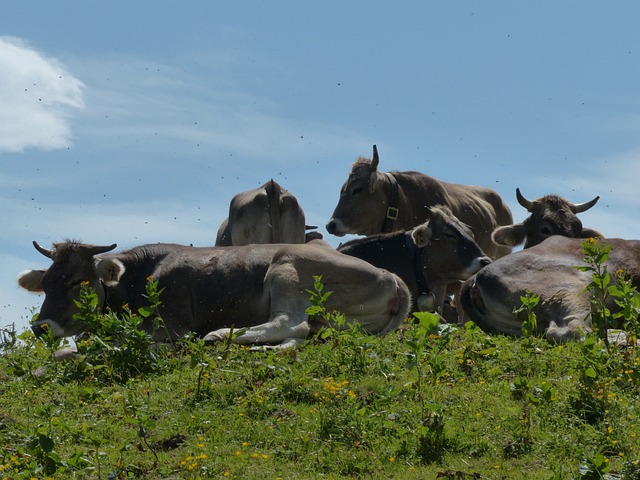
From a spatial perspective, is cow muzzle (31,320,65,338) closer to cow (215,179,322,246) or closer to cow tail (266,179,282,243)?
cow (215,179,322,246)

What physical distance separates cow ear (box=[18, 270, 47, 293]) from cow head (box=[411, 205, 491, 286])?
5.30m

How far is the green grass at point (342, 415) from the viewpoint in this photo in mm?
7672

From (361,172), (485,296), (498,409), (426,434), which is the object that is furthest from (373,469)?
(361,172)

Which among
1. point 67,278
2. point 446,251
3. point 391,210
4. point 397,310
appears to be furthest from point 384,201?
point 67,278

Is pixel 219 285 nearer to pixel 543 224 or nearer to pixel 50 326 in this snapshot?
pixel 50 326

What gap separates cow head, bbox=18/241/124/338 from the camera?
12.3 m

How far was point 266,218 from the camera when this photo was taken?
65.1ft

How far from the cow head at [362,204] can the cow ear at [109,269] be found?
8.13m

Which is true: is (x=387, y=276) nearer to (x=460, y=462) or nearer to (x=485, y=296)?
(x=485, y=296)

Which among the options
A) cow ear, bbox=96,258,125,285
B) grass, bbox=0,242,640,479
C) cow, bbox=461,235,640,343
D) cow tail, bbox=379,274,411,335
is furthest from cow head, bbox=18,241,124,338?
cow, bbox=461,235,640,343

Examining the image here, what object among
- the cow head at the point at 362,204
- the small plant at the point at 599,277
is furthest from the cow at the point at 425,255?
the small plant at the point at 599,277

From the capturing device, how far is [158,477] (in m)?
7.64

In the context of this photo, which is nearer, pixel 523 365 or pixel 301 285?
pixel 523 365

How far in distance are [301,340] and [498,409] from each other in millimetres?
3648
